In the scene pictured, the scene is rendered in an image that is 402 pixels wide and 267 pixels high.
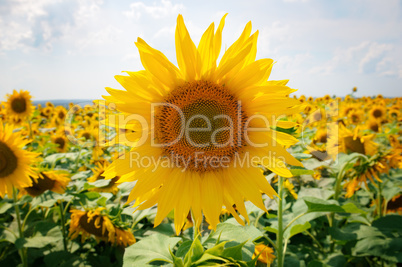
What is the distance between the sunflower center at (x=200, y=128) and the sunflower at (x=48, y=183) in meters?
2.01

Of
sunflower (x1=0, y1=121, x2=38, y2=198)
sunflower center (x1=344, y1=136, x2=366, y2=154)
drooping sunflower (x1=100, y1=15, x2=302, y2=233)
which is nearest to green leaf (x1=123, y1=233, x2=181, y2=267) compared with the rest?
drooping sunflower (x1=100, y1=15, x2=302, y2=233)

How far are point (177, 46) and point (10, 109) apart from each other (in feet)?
23.1

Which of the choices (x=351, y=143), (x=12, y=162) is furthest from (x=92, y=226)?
(x=351, y=143)

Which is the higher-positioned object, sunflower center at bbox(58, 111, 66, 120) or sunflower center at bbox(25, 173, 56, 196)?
sunflower center at bbox(58, 111, 66, 120)

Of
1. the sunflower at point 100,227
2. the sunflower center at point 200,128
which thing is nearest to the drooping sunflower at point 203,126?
the sunflower center at point 200,128

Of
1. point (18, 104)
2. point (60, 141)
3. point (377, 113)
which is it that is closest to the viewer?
point (60, 141)

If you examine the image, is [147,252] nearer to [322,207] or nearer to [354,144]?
[322,207]

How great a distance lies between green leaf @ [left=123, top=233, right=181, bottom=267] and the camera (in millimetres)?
1300

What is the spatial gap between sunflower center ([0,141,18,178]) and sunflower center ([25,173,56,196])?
0.31m

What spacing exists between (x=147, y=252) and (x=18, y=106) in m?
6.91

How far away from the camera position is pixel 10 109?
21.2ft

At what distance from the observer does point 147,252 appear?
1354 mm

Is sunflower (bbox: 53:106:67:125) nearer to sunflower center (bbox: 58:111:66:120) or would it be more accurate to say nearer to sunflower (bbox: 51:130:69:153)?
sunflower center (bbox: 58:111:66:120)

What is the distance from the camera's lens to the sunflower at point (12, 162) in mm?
2660
